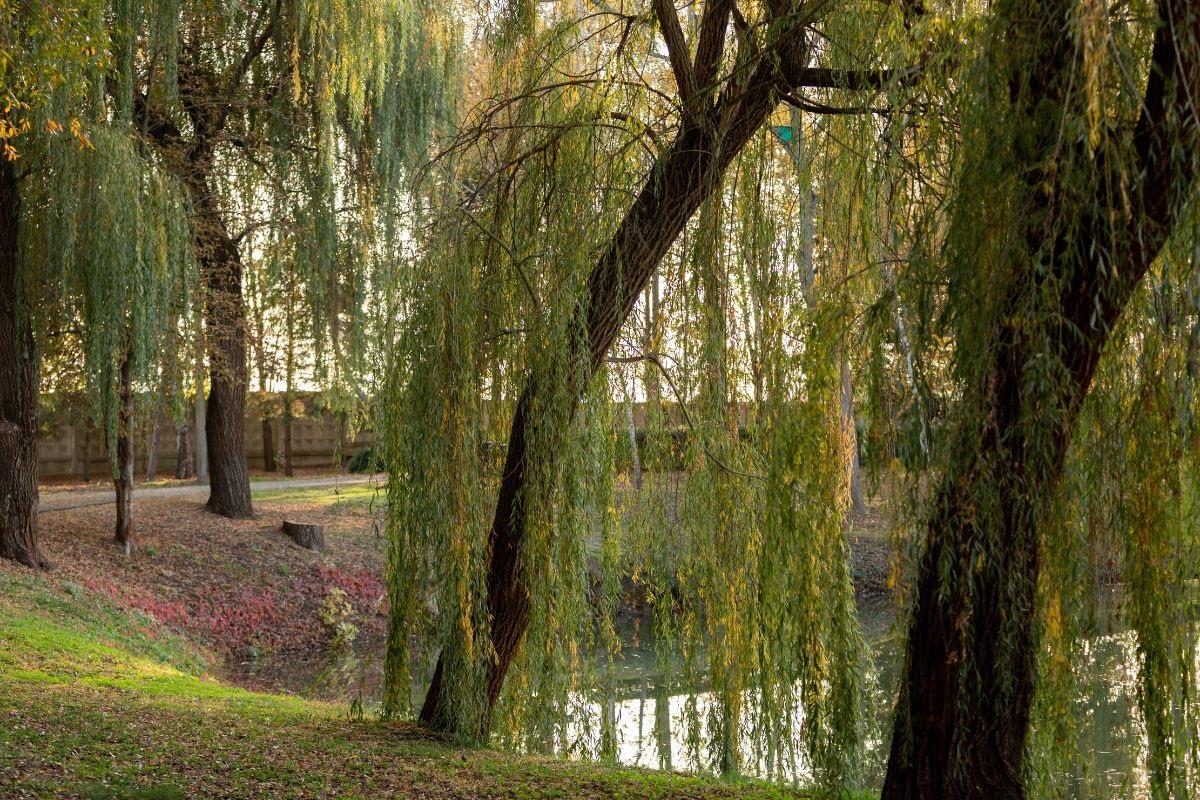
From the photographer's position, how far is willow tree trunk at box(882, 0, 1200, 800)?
336 centimetres

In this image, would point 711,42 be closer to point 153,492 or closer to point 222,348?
point 222,348

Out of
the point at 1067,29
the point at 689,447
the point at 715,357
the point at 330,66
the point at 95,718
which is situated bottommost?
the point at 95,718

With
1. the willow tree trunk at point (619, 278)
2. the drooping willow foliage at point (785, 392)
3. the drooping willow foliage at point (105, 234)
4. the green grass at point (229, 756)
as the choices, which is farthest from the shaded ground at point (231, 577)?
the drooping willow foliage at point (785, 392)

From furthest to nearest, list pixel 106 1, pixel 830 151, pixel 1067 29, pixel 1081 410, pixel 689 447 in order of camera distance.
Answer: pixel 106 1
pixel 689 447
pixel 830 151
pixel 1081 410
pixel 1067 29

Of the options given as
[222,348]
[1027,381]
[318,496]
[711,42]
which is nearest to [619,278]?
[711,42]

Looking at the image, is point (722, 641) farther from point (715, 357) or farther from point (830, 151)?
point (830, 151)

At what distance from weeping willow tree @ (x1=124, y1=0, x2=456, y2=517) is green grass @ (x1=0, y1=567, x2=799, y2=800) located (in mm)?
6218

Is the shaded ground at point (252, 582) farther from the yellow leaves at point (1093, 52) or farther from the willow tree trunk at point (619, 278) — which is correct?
the yellow leaves at point (1093, 52)

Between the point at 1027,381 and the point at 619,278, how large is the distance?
2551mm

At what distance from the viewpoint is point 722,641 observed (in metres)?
6.45

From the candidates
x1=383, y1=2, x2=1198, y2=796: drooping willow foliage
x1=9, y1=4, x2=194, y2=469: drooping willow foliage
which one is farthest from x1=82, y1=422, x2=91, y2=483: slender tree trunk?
x1=383, y1=2, x2=1198, y2=796: drooping willow foliage

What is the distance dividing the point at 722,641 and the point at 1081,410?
3.02 meters

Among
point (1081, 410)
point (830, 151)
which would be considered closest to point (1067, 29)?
point (1081, 410)

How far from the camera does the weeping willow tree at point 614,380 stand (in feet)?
17.4
